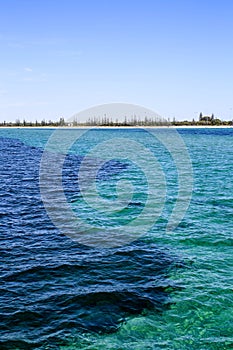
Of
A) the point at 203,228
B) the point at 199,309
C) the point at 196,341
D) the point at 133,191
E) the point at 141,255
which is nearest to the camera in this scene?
the point at 196,341

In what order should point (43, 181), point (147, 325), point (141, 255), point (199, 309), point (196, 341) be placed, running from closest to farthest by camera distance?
1. point (196, 341)
2. point (147, 325)
3. point (199, 309)
4. point (141, 255)
5. point (43, 181)

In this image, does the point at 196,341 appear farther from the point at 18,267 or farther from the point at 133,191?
the point at 133,191

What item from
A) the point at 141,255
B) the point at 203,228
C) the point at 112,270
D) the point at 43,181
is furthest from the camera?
the point at 43,181

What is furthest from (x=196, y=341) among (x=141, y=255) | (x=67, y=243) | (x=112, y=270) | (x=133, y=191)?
(x=133, y=191)

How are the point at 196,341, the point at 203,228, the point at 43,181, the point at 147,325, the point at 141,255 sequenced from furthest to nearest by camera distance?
the point at 43,181 → the point at 203,228 → the point at 141,255 → the point at 147,325 → the point at 196,341

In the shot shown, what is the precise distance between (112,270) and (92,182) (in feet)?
60.7

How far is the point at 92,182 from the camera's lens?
1240 inches

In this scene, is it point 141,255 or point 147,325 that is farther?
point 141,255

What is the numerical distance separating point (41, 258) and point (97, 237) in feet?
10.5

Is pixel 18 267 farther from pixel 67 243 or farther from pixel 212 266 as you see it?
pixel 212 266

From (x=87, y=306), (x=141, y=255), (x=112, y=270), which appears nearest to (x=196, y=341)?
(x=87, y=306)

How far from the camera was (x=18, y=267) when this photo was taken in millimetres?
13289

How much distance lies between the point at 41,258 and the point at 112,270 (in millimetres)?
2763

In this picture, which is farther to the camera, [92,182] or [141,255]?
[92,182]
